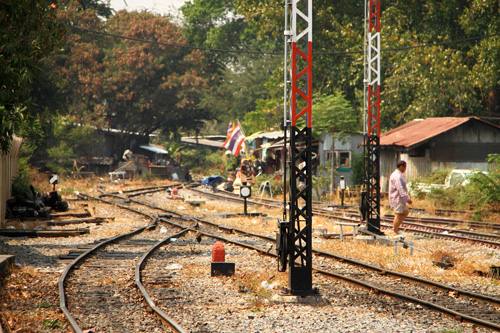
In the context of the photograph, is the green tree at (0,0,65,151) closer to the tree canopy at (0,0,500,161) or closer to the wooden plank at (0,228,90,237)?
the tree canopy at (0,0,500,161)

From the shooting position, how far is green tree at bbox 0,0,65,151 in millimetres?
11273

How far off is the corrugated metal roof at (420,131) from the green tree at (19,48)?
1805 centimetres

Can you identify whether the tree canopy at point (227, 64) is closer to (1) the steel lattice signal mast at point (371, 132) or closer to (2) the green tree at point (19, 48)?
(2) the green tree at point (19, 48)

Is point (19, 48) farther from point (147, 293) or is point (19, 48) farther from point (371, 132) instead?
point (371, 132)

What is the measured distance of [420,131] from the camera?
29.1 meters

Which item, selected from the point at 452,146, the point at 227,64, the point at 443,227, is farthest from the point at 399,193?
the point at 227,64

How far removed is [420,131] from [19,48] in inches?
852

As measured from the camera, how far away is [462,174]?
23.9 m

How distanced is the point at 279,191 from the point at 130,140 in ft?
93.8

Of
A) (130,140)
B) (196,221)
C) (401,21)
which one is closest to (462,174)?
(196,221)

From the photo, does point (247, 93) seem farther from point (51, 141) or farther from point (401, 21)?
point (401, 21)

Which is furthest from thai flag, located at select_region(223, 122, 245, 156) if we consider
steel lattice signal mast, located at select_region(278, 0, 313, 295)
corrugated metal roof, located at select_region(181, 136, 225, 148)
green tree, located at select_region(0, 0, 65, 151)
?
steel lattice signal mast, located at select_region(278, 0, 313, 295)

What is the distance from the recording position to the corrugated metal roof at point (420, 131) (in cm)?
2689

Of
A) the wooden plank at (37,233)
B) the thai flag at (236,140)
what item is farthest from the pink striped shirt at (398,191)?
the thai flag at (236,140)
